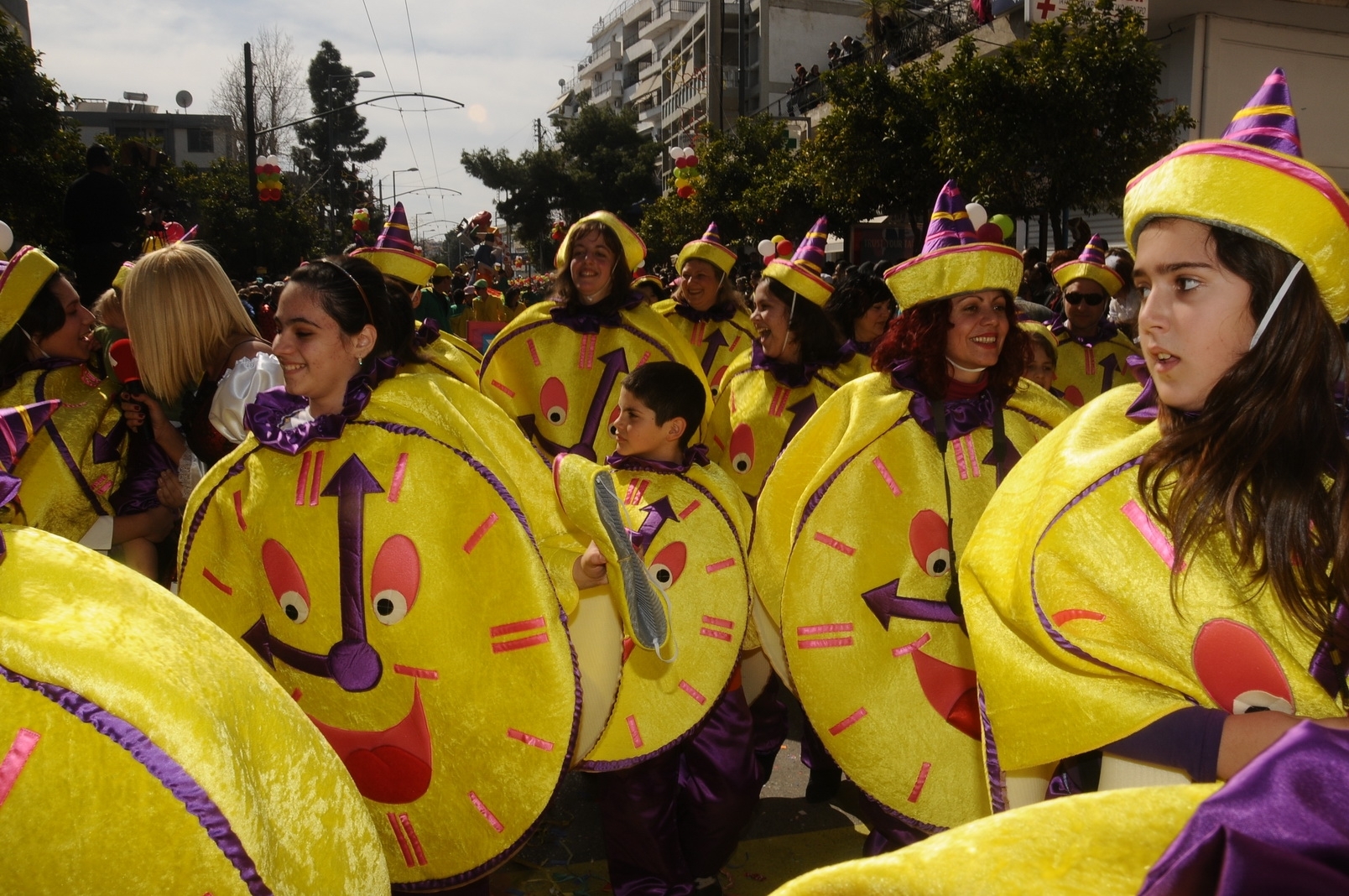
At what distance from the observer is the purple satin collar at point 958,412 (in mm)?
3260

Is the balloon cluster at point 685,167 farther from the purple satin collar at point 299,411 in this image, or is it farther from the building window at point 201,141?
the building window at point 201,141

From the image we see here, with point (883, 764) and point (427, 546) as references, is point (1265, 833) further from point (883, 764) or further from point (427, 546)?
point (883, 764)

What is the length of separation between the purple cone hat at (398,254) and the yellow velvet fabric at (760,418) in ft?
5.50

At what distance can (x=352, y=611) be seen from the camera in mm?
2580

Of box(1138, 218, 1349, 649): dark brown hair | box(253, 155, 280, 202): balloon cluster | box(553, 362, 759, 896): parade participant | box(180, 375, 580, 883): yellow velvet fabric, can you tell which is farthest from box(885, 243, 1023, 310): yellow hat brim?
box(253, 155, 280, 202): balloon cluster

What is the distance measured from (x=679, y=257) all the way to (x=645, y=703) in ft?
15.6

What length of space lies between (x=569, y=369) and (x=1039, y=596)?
4.00 meters

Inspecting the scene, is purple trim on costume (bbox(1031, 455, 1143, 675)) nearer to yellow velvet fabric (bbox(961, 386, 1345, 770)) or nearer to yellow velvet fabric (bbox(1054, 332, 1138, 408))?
yellow velvet fabric (bbox(961, 386, 1345, 770))

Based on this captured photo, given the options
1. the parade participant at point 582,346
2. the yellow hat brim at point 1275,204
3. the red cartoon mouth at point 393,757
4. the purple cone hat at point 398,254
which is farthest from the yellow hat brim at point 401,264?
the yellow hat brim at point 1275,204

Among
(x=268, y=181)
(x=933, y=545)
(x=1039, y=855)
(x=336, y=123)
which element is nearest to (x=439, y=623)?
(x=933, y=545)

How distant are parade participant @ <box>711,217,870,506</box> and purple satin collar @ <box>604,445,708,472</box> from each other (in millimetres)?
1380

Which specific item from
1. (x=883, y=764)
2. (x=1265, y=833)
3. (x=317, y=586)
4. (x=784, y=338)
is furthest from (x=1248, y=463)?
(x=784, y=338)

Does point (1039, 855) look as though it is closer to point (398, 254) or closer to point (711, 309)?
point (398, 254)

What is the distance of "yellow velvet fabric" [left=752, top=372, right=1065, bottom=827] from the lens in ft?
9.88
